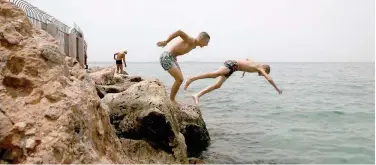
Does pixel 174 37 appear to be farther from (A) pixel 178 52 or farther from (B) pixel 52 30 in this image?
(B) pixel 52 30

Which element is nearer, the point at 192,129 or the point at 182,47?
the point at 182,47

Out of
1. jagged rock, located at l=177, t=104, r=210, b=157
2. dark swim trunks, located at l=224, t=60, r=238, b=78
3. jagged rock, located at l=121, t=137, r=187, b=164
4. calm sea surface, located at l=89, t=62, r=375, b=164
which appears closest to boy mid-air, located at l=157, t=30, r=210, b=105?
dark swim trunks, located at l=224, t=60, r=238, b=78

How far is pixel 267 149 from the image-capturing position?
12117mm

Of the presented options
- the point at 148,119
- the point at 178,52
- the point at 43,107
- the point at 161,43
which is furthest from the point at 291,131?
the point at 43,107

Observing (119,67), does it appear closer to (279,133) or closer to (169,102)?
(279,133)

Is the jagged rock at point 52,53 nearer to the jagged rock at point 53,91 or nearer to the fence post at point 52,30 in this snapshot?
the jagged rock at point 53,91

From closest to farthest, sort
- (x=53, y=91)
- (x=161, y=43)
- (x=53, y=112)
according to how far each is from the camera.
Answer: (x=53, y=112), (x=53, y=91), (x=161, y=43)

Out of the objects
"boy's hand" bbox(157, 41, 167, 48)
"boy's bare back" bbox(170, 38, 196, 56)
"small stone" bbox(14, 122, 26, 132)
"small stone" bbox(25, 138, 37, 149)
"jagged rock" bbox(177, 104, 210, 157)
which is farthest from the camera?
"jagged rock" bbox(177, 104, 210, 157)

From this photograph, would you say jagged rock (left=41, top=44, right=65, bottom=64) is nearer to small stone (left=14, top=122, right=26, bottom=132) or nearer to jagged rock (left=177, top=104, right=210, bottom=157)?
small stone (left=14, top=122, right=26, bottom=132)

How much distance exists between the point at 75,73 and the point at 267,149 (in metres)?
8.13

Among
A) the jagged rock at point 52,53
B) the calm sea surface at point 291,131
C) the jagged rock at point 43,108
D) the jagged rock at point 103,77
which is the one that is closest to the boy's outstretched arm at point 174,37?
the jagged rock at point 43,108

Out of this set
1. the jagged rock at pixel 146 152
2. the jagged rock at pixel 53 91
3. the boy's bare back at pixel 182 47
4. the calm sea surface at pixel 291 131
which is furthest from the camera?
the calm sea surface at pixel 291 131

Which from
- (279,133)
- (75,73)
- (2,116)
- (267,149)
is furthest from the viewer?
(279,133)

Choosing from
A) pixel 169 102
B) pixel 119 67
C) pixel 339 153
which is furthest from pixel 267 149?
pixel 119 67
